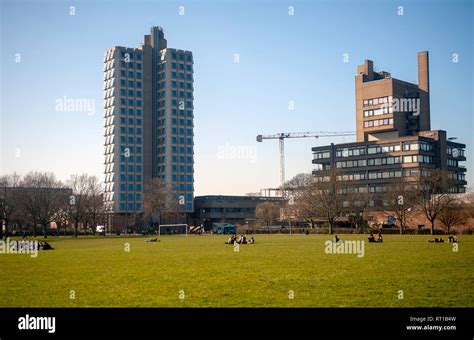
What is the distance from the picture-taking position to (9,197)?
114000 mm

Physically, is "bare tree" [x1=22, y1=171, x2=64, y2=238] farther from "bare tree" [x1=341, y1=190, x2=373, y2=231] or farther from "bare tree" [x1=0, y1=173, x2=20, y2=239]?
"bare tree" [x1=341, y1=190, x2=373, y2=231]

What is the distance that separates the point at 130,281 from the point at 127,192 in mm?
168001

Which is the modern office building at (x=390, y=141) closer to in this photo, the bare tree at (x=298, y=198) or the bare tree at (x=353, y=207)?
the bare tree at (x=298, y=198)

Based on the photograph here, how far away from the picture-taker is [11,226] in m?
146

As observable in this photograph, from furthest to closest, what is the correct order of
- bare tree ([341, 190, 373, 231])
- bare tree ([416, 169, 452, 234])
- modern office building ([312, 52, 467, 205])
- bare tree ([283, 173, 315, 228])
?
modern office building ([312, 52, 467, 205]) < bare tree ([283, 173, 315, 228]) < bare tree ([341, 190, 373, 231]) < bare tree ([416, 169, 452, 234])

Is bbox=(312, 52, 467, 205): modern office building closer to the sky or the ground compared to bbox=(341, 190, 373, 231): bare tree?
closer to the sky

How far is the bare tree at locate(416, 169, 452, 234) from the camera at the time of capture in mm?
105938

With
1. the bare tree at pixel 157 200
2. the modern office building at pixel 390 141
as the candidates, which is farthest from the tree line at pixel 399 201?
the bare tree at pixel 157 200

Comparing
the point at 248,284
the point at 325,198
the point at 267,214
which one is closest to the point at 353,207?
the point at 325,198

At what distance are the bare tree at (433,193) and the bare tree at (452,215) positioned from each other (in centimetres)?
91

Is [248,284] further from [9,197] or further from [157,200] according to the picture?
[157,200]

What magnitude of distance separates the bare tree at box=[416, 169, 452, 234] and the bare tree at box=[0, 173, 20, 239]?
8188 cm

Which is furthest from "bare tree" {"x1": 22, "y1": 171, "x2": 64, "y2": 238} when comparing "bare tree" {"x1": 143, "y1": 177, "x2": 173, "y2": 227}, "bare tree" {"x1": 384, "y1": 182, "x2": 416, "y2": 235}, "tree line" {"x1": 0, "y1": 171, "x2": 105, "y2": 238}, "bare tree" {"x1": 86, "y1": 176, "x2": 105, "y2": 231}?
"bare tree" {"x1": 384, "y1": 182, "x2": 416, "y2": 235}
